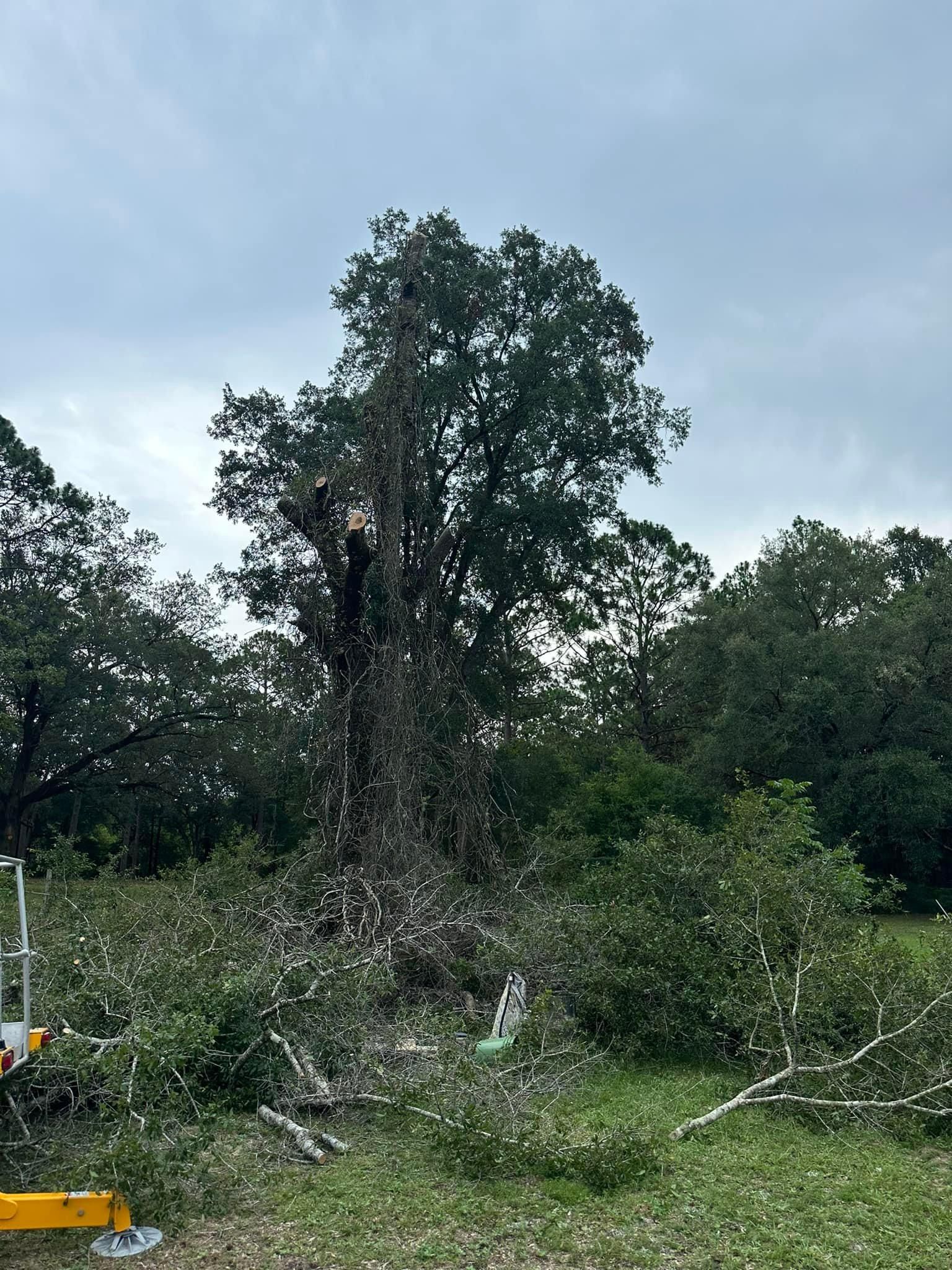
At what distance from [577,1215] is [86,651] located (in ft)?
72.1

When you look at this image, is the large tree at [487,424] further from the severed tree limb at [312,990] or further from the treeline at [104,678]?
the severed tree limb at [312,990]

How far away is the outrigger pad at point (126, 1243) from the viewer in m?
3.72

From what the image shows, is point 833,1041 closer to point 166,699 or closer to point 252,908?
point 252,908

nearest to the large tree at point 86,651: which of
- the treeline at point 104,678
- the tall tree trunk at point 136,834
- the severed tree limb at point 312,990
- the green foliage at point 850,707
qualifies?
the treeline at point 104,678

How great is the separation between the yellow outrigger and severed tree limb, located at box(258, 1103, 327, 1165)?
3.29 ft

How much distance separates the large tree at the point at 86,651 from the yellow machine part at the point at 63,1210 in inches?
739

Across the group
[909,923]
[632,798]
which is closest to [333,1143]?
[632,798]

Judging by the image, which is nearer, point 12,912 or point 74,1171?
point 74,1171

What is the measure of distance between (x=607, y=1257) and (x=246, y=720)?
21576 millimetres

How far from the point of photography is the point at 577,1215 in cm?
411

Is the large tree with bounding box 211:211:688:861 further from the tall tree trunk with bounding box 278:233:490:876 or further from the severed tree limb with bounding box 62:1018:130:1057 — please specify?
the severed tree limb with bounding box 62:1018:130:1057

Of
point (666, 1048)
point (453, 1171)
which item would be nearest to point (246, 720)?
point (666, 1048)

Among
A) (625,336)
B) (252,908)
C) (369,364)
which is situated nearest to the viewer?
(252,908)

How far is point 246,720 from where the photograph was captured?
24.3 metres
